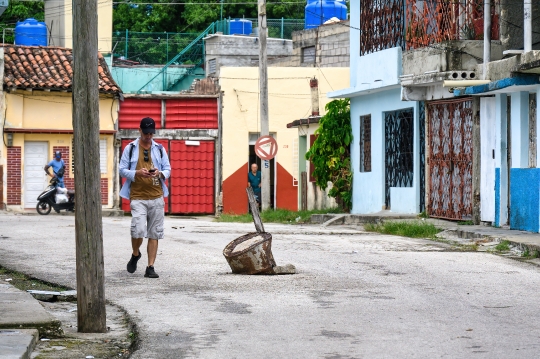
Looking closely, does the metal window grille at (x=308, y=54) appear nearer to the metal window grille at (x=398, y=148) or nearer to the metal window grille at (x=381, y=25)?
the metal window grille at (x=381, y=25)

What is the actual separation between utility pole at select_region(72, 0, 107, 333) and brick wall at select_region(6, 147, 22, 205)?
2724cm

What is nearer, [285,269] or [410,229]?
[285,269]

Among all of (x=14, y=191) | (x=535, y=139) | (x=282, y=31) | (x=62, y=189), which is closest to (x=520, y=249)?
(x=535, y=139)

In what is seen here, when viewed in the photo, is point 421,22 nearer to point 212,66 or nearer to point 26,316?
point 26,316

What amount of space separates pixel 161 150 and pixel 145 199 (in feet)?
2.22

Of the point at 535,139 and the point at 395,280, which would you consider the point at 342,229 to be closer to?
the point at 535,139

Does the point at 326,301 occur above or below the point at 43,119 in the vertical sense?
below

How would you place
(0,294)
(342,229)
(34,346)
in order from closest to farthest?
(34,346), (0,294), (342,229)

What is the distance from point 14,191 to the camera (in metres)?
34.9

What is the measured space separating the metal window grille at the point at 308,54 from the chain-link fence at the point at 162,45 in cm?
273

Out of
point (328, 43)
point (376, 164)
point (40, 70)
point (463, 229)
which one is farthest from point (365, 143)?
point (40, 70)

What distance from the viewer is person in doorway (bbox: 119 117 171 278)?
12141mm

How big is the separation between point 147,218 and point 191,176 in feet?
80.9

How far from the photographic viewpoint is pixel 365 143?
2703 centimetres
